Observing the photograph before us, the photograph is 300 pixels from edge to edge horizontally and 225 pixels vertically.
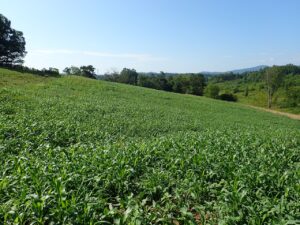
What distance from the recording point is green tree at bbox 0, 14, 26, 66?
193 ft

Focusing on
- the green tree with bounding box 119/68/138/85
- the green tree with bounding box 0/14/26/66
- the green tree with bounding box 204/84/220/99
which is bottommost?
the green tree with bounding box 204/84/220/99

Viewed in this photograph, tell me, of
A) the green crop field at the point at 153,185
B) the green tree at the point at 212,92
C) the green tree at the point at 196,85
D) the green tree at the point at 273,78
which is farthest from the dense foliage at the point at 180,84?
the green crop field at the point at 153,185

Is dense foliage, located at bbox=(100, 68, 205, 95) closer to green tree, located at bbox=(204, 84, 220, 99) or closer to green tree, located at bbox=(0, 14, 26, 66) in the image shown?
green tree, located at bbox=(204, 84, 220, 99)

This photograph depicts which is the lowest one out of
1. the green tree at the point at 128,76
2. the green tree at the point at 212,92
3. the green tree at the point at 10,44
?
the green tree at the point at 212,92

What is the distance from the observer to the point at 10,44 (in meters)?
60.2

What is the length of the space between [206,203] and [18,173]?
376 centimetres

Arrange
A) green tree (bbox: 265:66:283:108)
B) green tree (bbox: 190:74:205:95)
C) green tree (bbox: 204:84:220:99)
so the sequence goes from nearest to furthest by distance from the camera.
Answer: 1. green tree (bbox: 265:66:283:108)
2. green tree (bbox: 204:84:220:99)
3. green tree (bbox: 190:74:205:95)

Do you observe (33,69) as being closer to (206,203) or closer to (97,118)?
(97,118)

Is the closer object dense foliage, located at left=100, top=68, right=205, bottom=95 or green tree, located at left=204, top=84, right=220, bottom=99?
green tree, located at left=204, top=84, right=220, bottom=99

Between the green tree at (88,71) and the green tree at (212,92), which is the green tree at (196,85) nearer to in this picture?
the green tree at (212,92)

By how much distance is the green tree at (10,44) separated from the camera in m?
58.9

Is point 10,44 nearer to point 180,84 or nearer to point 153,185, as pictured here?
point 180,84

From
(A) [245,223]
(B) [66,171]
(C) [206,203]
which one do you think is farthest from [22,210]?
(A) [245,223]

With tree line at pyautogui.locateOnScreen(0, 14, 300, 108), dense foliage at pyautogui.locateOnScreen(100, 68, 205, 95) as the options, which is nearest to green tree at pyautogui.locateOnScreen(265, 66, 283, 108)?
tree line at pyautogui.locateOnScreen(0, 14, 300, 108)
